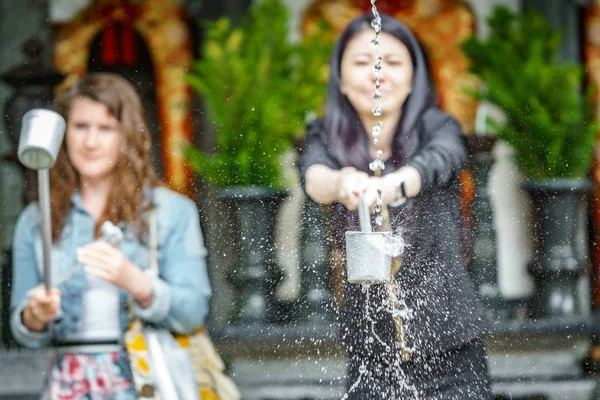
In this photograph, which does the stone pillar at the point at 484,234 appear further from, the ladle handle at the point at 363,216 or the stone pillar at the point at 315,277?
the ladle handle at the point at 363,216

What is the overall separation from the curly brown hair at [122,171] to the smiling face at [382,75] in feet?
2.09

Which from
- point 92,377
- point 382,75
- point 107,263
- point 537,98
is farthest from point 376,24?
point 92,377

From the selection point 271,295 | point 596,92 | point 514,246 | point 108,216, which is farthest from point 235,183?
point 596,92

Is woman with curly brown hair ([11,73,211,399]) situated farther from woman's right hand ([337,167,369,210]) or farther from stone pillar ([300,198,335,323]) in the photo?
stone pillar ([300,198,335,323])

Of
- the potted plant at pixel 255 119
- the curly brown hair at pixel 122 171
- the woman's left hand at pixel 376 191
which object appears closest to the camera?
the woman's left hand at pixel 376 191

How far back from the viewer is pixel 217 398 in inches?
143

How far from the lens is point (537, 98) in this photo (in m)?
4.44

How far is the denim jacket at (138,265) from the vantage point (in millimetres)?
3574

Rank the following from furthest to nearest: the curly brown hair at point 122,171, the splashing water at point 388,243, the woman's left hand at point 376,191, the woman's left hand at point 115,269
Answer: the curly brown hair at point 122,171 < the woman's left hand at point 115,269 < the woman's left hand at point 376,191 < the splashing water at point 388,243

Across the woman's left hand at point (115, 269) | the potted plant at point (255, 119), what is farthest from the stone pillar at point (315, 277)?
the woman's left hand at point (115, 269)

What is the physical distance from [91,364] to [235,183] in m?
1.04

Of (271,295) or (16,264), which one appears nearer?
(16,264)

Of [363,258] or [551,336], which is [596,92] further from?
[363,258]

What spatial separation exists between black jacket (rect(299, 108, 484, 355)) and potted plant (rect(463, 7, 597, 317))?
34.9 inches
